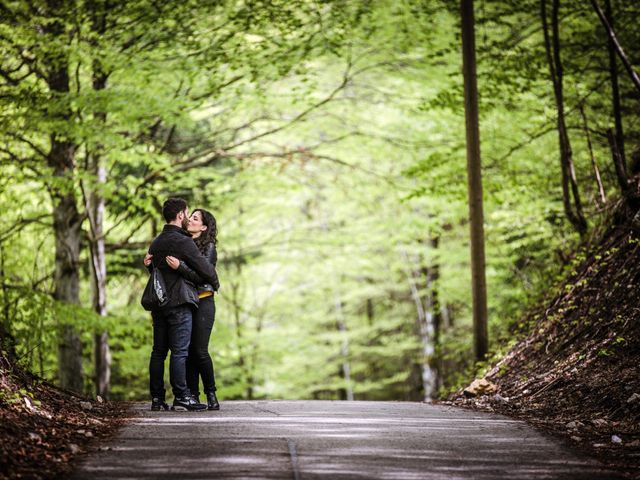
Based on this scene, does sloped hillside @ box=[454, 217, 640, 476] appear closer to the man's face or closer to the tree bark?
the tree bark

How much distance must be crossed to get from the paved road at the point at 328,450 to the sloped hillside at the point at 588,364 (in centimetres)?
53

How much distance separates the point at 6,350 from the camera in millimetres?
6305

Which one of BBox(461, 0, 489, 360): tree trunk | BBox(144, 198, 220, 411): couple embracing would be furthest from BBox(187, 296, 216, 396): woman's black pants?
BBox(461, 0, 489, 360): tree trunk

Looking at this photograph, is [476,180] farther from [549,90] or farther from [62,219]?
[62,219]

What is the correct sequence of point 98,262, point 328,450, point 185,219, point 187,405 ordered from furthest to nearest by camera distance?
point 98,262 → point 187,405 → point 185,219 → point 328,450

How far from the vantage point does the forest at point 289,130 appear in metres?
11.5

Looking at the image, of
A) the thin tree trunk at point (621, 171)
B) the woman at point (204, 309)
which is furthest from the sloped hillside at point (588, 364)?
the woman at point (204, 309)

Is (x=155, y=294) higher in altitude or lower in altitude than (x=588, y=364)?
higher

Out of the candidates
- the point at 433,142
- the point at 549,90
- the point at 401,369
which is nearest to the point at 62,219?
the point at 433,142

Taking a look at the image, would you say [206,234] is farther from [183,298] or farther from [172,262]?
[183,298]

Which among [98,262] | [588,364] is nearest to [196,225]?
[588,364]

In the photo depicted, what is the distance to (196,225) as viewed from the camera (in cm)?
734

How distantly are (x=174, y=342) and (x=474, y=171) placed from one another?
6056 mm

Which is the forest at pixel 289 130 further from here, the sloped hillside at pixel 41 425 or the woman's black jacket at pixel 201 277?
the woman's black jacket at pixel 201 277
